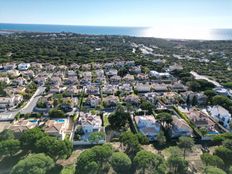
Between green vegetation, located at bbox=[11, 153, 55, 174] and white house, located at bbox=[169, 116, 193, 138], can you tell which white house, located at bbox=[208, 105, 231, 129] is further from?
green vegetation, located at bbox=[11, 153, 55, 174]

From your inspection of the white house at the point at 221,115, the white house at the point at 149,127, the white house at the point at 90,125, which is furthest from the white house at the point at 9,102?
the white house at the point at 221,115

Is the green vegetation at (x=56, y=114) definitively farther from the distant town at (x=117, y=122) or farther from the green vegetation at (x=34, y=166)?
the green vegetation at (x=34, y=166)

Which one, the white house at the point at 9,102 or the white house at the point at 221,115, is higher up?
the white house at the point at 221,115

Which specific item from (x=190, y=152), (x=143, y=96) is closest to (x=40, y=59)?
(x=143, y=96)

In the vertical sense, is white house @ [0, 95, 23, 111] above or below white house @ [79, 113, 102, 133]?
below

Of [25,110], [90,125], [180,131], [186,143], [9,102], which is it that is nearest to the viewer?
[186,143]

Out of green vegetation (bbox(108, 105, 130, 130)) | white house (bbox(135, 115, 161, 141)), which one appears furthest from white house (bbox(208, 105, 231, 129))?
green vegetation (bbox(108, 105, 130, 130))

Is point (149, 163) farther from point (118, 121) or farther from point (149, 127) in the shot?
point (118, 121)

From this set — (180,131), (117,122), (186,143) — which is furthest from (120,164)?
(180,131)
